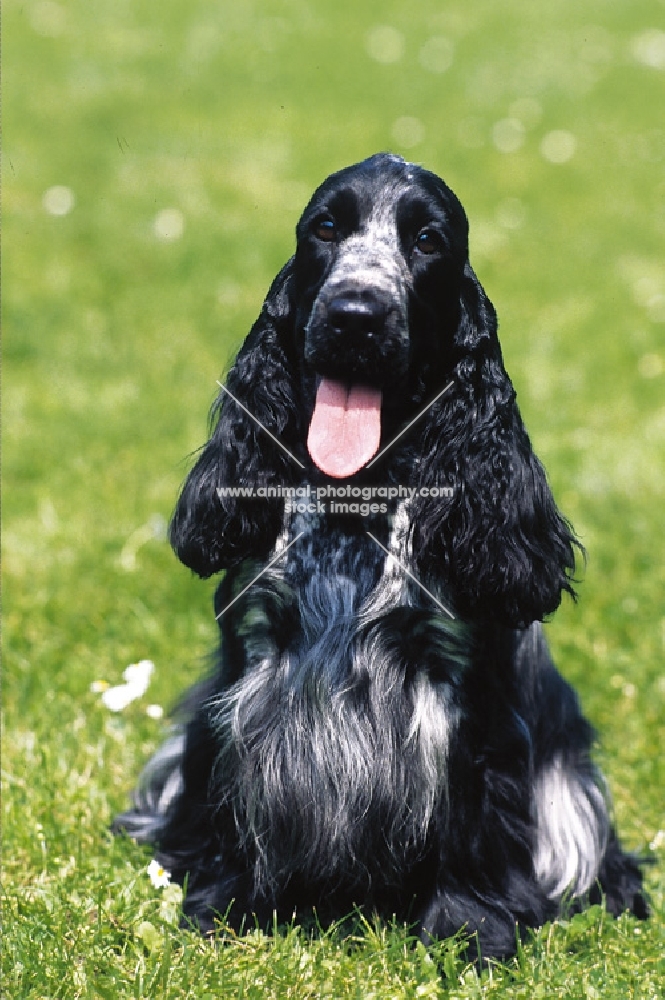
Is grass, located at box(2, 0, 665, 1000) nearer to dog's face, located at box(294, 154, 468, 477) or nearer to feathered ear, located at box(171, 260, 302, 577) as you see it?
feathered ear, located at box(171, 260, 302, 577)

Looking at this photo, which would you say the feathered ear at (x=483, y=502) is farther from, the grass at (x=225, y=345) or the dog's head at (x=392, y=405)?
the grass at (x=225, y=345)

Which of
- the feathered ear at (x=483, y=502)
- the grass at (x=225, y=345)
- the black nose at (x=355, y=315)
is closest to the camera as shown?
the black nose at (x=355, y=315)

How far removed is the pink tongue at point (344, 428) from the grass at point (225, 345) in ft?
4.05

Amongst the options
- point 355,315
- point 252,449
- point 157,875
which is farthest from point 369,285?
point 157,875

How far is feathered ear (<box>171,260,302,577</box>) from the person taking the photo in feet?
10.1

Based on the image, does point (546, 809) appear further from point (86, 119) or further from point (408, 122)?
point (86, 119)

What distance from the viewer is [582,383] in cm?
745

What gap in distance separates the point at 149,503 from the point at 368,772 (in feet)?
9.94

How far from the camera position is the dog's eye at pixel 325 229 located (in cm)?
282

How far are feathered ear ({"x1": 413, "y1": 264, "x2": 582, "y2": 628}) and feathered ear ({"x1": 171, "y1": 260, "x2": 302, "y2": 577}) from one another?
361 millimetres

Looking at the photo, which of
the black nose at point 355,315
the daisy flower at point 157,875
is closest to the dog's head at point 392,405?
the black nose at point 355,315

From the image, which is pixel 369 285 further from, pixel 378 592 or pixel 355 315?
pixel 378 592

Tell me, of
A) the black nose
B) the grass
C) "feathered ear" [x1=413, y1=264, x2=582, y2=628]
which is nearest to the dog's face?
the black nose

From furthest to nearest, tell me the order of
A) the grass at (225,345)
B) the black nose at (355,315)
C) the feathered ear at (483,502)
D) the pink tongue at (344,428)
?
1. the grass at (225,345)
2. the feathered ear at (483,502)
3. the pink tongue at (344,428)
4. the black nose at (355,315)
